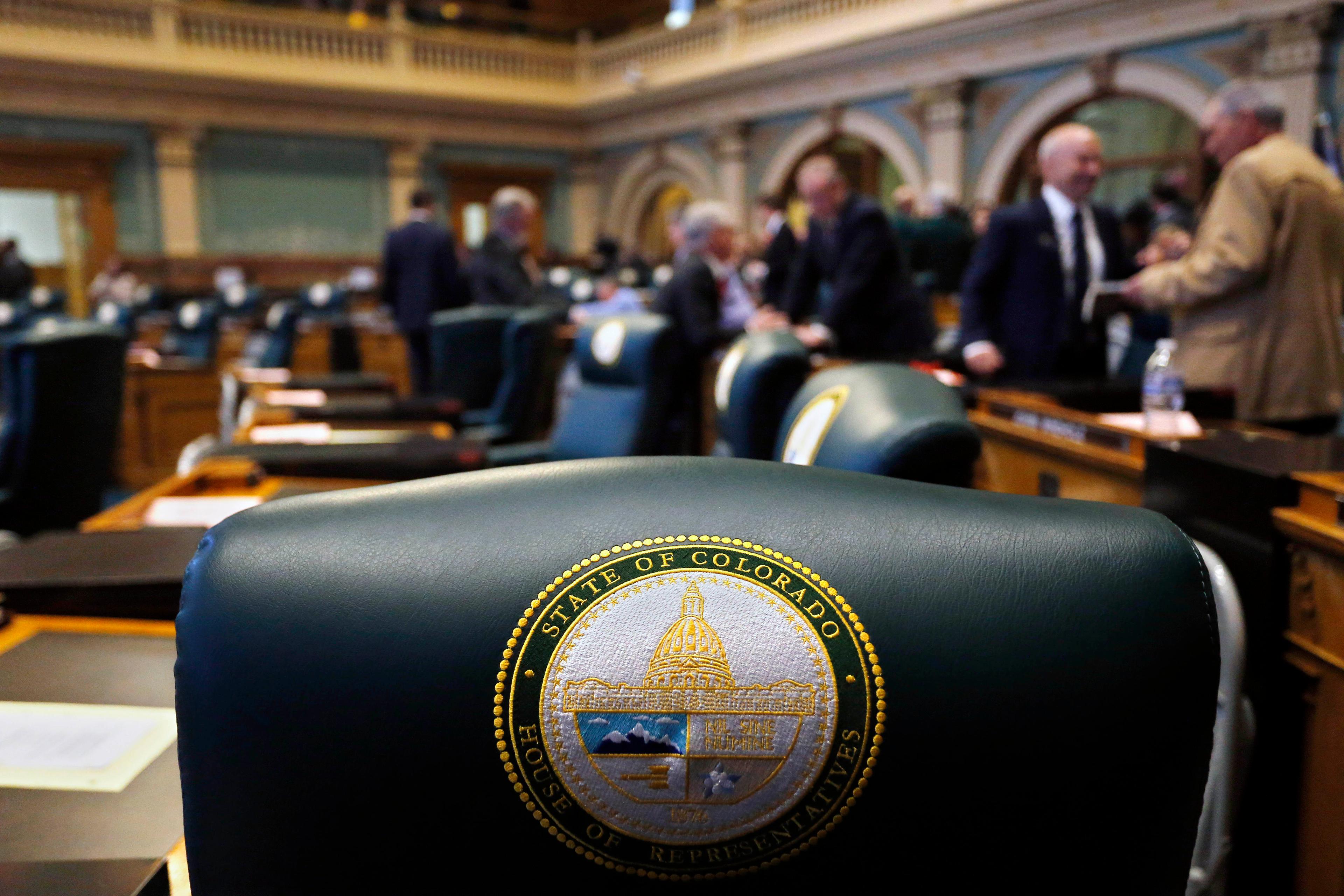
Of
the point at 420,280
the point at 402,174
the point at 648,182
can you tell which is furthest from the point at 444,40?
the point at 420,280

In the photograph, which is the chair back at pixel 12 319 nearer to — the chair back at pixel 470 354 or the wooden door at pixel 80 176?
the wooden door at pixel 80 176

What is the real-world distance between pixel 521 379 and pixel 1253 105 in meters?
2.22

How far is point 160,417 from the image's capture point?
17.8 ft

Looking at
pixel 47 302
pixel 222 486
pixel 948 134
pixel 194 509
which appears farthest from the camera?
pixel 47 302

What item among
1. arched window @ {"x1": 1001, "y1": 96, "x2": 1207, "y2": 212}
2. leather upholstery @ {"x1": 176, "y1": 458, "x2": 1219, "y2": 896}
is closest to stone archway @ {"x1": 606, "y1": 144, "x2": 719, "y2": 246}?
arched window @ {"x1": 1001, "y1": 96, "x2": 1207, "y2": 212}

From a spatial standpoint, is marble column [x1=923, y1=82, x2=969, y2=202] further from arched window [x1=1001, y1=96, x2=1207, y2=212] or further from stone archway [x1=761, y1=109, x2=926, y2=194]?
arched window [x1=1001, y1=96, x2=1207, y2=212]

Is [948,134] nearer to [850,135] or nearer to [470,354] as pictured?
[850,135]

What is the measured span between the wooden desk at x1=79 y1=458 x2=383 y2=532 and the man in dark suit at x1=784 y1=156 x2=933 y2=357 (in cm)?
A: 215

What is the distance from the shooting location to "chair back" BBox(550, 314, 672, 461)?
9.04ft

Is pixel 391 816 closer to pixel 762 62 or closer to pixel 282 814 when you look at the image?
pixel 282 814

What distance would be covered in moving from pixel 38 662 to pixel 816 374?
2.94 ft

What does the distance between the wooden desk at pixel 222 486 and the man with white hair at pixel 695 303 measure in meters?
1.89

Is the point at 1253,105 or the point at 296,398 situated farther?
the point at 296,398

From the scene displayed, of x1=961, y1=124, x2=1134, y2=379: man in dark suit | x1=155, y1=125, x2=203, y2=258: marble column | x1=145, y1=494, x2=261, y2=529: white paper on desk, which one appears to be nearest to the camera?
x1=145, y1=494, x2=261, y2=529: white paper on desk
